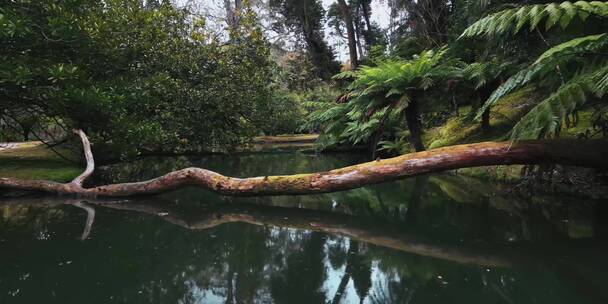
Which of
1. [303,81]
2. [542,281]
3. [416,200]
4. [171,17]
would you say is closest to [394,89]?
[416,200]

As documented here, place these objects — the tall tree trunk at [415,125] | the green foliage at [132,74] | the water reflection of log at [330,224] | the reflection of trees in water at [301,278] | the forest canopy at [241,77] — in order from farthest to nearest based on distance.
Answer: the tall tree trunk at [415,125] → the green foliage at [132,74] → the forest canopy at [241,77] → the water reflection of log at [330,224] → the reflection of trees in water at [301,278]

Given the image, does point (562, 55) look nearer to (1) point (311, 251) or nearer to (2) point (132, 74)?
(1) point (311, 251)

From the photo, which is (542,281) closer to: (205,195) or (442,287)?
(442,287)

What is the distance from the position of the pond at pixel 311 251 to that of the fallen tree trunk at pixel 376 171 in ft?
0.96

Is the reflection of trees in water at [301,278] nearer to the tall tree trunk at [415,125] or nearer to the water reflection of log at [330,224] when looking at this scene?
the water reflection of log at [330,224]

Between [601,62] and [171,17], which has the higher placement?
[171,17]

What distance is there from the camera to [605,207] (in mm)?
3717

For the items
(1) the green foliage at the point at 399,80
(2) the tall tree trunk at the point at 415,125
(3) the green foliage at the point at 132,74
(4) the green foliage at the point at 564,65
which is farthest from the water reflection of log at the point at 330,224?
(2) the tall tree trunk at the point at 415,125

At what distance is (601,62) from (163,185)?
189 inches

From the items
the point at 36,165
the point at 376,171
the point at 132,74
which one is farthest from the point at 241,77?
the point at 376,171

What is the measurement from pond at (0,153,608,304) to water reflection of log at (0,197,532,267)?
12mm

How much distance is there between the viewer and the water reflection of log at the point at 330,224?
2.77 m

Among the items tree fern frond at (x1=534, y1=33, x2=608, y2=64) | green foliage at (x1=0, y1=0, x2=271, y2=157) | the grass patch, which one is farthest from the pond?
tree fern frond at (x1=534, y1=33, x2=608, y2=64)

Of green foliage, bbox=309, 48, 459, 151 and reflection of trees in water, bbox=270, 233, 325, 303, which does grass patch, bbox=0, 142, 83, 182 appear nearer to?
reflection of trees in water, bbox=270, 233, 325, 303
